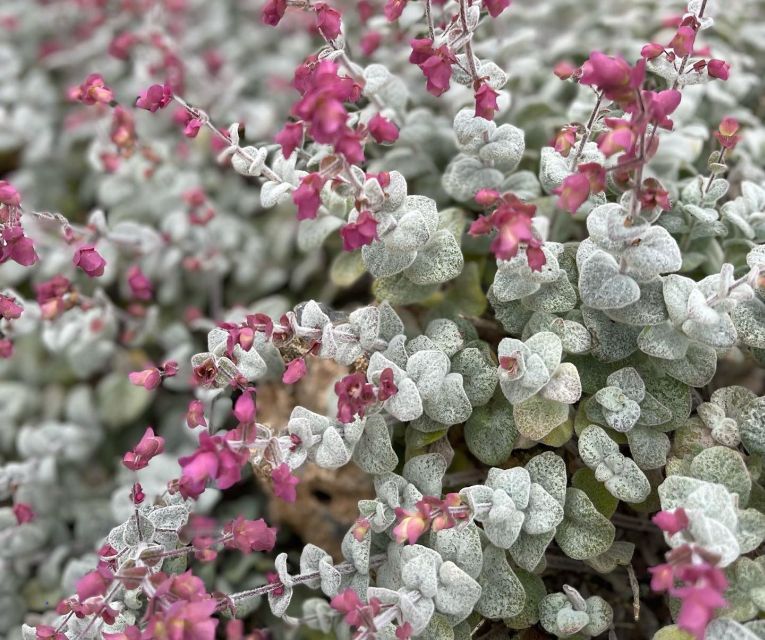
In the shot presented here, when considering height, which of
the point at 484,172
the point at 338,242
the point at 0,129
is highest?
the point at 484,172

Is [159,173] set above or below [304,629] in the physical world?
above

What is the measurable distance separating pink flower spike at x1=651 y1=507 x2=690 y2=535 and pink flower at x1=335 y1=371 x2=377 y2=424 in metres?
0.37

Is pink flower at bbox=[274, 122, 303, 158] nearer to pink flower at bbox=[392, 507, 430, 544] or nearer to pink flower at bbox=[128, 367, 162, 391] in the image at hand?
pink flower at bbox=[128, 367, 162, 391]

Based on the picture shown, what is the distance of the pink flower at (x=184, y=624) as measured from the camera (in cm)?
84

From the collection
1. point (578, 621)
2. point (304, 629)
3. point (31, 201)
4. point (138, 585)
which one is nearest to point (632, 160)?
point (578, 621)

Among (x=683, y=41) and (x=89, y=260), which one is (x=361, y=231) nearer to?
(x=89, y=260)

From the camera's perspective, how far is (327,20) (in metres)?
1.03

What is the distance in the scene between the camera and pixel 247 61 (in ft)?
7.51

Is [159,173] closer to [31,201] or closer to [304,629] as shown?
[31,201]

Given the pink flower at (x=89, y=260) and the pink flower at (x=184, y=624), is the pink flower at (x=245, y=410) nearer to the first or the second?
the pink flower at (x=184, y=624)

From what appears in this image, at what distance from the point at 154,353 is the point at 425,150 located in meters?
0.82

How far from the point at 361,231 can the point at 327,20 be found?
0.31 meters

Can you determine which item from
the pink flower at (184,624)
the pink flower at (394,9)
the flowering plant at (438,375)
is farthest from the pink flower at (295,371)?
the pink flower at (394,9)

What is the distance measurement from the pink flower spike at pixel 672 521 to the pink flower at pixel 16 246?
0.87m
